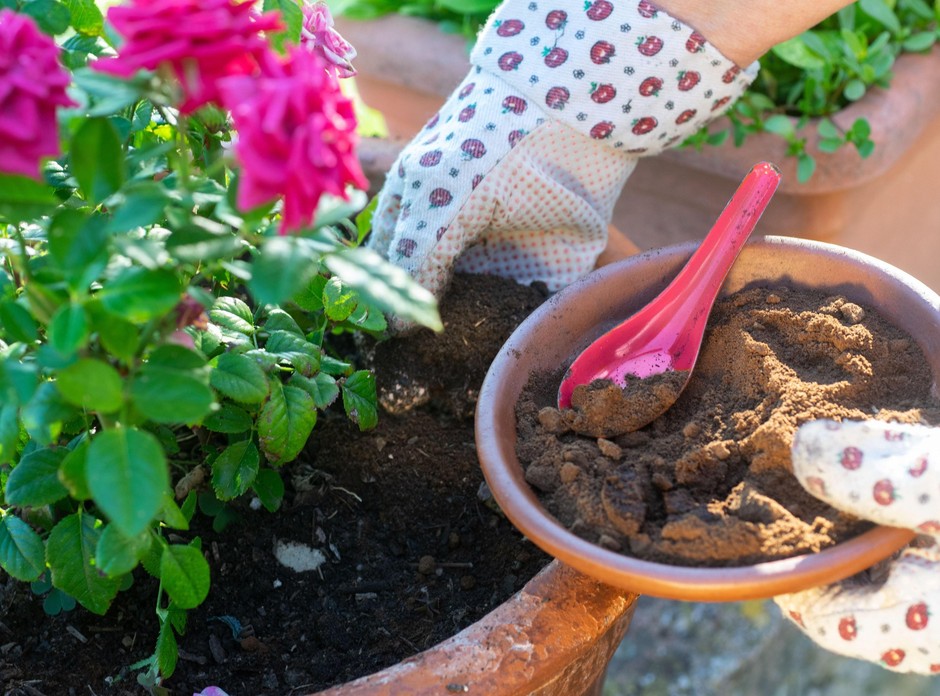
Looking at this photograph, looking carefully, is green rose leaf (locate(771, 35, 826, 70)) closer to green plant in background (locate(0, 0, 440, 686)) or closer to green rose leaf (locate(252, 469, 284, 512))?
green plant in background (locate(0, 0, 440, 686))

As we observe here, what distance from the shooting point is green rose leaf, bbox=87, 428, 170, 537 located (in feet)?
1.98

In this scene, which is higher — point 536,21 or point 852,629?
point 536,21

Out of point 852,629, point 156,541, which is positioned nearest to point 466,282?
point 156,541

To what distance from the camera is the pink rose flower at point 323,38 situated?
944 mm

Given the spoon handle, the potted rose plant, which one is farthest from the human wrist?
the potted rose plant

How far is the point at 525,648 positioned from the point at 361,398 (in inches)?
12.2

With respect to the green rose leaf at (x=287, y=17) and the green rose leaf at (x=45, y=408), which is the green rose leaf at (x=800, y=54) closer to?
the green rose leaf at (x=287, y=17)

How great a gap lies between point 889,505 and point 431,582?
0.48m

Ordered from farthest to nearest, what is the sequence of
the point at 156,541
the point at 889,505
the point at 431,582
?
the point at 431,582 → the point at 156,541 → the point at 889,505

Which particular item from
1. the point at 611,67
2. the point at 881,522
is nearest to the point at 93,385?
the point at 881,522

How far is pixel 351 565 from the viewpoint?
106 centimetres

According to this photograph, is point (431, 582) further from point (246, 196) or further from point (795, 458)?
point (246, 196)

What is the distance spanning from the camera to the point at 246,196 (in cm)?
56

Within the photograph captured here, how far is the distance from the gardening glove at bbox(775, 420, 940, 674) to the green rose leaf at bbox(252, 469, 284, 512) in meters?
0.51
